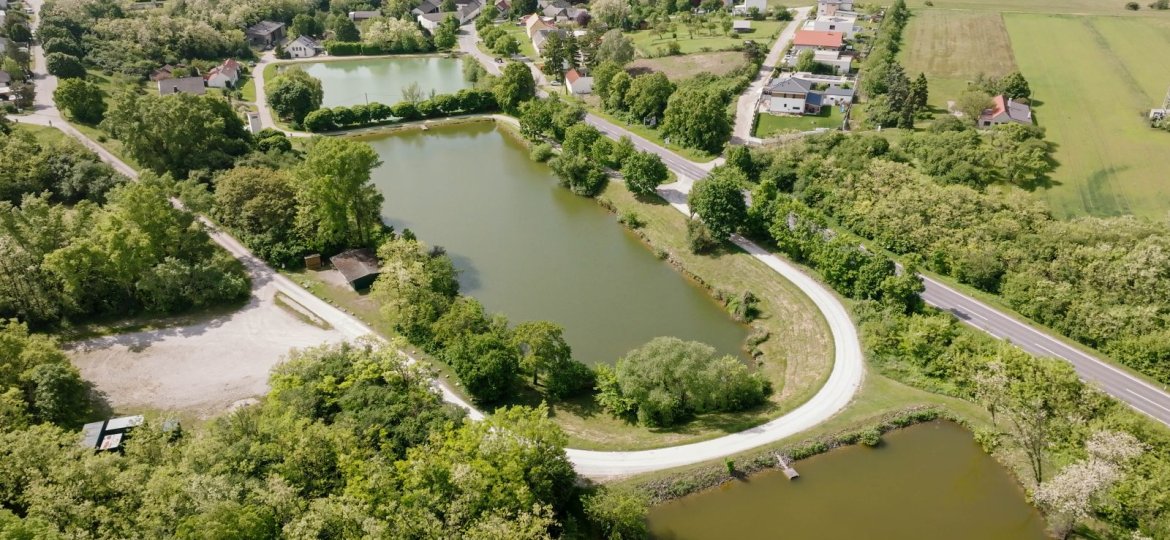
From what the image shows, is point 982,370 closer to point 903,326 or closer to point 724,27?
point 903,326

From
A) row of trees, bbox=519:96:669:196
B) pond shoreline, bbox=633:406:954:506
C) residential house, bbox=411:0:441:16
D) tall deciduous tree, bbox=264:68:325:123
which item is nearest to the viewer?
pond shoreline, bbox=633:406:954:506

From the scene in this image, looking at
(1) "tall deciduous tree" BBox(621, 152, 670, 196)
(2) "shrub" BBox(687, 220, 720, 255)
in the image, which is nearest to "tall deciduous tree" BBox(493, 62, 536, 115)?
(1) "tall deciduous tree" BBox(621, 152, 670, 196)

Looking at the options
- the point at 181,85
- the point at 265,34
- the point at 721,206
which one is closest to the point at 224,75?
the point at 181,85

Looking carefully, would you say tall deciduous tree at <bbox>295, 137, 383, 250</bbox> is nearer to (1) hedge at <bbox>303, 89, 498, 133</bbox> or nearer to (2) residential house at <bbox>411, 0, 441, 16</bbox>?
(1) hedge at <bbox>303, 89, 498, 133</bbox>

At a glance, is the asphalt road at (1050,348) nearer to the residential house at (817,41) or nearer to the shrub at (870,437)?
the shrub at (870,437)

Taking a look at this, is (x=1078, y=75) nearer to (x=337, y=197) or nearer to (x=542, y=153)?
(x=542, y=153)

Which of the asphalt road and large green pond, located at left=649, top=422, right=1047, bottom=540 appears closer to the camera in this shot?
large green pond, located at left=649, top=422, right=1047, bottom=540
